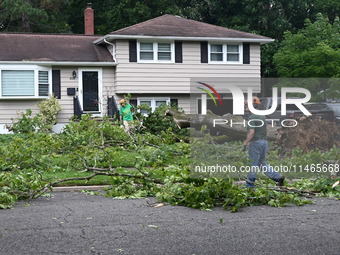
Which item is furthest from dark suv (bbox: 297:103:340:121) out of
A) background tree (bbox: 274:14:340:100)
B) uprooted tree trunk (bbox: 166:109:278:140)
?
uprooted tree trunk (bbox: 166:109:278:140)

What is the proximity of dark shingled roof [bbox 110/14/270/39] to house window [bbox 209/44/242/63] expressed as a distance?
58 centimetres

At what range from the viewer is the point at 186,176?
1096 cm

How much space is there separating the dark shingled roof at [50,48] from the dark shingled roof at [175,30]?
180 cm

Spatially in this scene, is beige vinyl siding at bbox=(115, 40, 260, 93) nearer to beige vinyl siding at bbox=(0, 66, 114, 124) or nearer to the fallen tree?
beige vinyl siding at bbox=(0, 66, 114, 124)

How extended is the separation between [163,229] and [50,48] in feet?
73.9

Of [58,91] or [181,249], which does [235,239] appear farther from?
[58,91]

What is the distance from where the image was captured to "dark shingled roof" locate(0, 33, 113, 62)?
A: 1110 inches

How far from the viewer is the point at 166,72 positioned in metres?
29.2

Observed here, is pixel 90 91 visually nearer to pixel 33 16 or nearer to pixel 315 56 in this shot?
pixel 315 56

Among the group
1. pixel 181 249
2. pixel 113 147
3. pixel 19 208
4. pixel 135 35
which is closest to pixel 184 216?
pixel 181 249

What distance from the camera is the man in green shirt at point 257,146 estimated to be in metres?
11.5

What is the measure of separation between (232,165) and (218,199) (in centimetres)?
164

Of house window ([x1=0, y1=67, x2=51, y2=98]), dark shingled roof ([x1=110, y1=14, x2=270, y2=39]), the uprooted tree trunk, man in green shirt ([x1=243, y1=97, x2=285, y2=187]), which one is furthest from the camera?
dark shingled roof ([x1=110, y1=14, x2=270, y2=39])

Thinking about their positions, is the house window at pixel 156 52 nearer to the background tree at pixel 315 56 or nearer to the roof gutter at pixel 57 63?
the roof gutter at pixel 57 63
